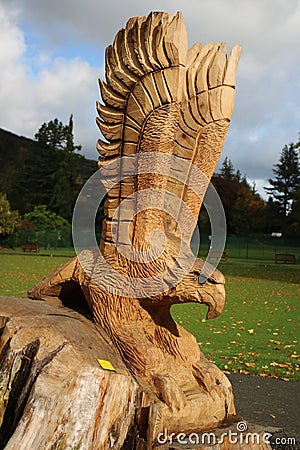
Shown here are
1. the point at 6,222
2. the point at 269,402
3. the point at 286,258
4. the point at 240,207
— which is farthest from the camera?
the point at 240,207

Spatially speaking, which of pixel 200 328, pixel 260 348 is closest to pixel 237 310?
pixel 200 328

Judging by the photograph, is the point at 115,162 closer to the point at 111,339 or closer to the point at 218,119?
the point at 218,119

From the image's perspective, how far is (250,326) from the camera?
848 cm

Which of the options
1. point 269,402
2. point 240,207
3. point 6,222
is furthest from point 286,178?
point 269,402

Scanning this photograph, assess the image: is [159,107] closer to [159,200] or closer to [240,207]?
[159,200]

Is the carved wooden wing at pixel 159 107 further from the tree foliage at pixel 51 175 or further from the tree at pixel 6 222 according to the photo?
the tree foliage at pixel 51 175

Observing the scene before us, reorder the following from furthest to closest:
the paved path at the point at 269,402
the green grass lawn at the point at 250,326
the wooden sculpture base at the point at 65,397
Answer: the green grass lawn at the point at 250,326, the paved path at the point at 269,402, the wooden sculpture base at the point at 65,397

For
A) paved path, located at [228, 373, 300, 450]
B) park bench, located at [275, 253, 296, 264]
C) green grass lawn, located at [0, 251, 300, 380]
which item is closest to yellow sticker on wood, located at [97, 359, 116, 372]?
paved path, located at [228, 373, 300, 450]

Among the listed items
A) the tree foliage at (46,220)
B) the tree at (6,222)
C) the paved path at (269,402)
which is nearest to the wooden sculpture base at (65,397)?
the paved path at (269,402)

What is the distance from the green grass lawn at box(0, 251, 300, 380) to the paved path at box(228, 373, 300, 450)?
34cm

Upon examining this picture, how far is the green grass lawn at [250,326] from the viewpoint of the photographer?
5.94 metres

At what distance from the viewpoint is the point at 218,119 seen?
2939 mm

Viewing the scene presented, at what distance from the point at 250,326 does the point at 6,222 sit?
25.2 metres

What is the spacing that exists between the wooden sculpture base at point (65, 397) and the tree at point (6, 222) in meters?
29.5
